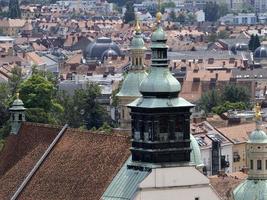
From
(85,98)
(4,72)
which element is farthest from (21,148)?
(4,72)

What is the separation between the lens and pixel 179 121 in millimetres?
52688

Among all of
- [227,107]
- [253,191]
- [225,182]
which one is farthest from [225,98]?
[253,191]

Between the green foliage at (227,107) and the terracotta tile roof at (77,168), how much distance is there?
55797 millimetres

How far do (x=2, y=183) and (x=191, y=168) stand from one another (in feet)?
31.4

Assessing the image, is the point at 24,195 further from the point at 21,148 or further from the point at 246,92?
the point at 246,92

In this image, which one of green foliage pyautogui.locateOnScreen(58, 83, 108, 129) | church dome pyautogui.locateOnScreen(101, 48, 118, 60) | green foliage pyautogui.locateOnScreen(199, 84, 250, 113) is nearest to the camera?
green foliage pyautogui.locateOnScreen(58, 83, 108, 129)

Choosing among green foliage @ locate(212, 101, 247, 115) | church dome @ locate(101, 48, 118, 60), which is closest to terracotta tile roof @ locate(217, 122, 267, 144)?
green foliage @ locate(212, 101, 247, 115)

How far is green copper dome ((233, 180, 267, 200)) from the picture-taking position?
187 feet

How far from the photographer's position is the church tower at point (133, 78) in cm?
6944

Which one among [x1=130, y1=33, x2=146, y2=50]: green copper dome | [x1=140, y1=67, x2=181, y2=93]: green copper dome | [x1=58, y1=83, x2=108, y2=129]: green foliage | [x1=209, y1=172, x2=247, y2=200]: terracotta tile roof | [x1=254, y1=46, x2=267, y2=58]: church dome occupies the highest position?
[x1=140, y1=67, x2=181, y2=93]: green copper dome

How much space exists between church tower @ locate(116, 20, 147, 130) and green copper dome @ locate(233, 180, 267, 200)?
37.6 feet

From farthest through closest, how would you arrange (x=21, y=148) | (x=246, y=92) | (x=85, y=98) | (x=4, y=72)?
(x=4, y=72), (x=246, y=92), (x=85, y=98), (x=21, y=148)

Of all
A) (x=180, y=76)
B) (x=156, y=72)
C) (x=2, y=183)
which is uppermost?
(x=156, y=72)

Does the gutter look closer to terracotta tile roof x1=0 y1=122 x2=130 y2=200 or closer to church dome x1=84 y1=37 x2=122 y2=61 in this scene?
terracotta tile roof x1=0 y1=122 x2=130 y2=200
